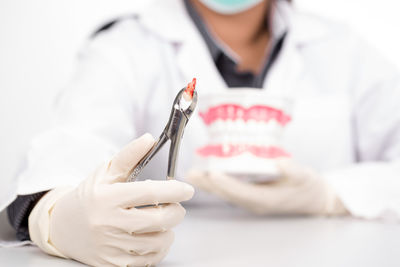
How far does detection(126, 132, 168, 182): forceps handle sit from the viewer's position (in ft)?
1.71

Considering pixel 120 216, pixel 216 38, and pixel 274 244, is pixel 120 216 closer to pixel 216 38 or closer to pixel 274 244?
pixel 274 244

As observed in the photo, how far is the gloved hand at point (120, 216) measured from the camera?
1.72 feet

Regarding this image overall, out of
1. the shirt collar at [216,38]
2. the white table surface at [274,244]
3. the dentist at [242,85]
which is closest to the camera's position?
the white table surface at [274,244]

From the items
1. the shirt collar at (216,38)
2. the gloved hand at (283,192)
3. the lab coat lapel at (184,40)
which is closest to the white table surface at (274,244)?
the gloved hand at (283,192)

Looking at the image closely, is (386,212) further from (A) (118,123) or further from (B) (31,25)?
(B) (31,25)

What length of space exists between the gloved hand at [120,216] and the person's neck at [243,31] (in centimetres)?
82

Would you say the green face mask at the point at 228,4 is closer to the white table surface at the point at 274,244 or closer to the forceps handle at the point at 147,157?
the white table surface at the point at 274,244

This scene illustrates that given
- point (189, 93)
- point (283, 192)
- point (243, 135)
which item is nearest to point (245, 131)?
point (243, 135)

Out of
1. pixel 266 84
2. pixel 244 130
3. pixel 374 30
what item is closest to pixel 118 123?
pixel 244 130

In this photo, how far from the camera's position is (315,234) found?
86 centimetres

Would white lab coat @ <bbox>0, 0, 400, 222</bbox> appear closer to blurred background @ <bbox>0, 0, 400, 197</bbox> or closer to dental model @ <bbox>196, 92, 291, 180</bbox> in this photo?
dental model @ <bbox>196, 92, 291, 180</bbox>

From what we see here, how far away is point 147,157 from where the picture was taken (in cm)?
53

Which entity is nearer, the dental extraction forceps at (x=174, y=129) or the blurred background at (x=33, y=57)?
the dental extraction forceps at (x=174, y=129)

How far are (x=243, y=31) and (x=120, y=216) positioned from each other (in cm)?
93
